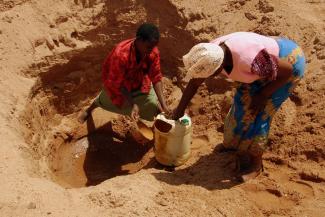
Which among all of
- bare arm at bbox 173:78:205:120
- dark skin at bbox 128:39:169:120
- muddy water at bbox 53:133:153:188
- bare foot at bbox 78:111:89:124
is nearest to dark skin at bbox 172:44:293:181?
bare arm at bbox 173:78:205:120

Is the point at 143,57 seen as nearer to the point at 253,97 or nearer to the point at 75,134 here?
the point at 253,97

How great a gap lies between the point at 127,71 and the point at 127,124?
2.69ft

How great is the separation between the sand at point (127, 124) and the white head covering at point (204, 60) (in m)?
0.76

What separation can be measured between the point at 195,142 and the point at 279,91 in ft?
3.29

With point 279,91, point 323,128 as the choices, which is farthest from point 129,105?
point 323,128

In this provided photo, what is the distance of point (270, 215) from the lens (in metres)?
2.63

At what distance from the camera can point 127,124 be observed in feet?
12.7

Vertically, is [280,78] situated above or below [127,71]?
above

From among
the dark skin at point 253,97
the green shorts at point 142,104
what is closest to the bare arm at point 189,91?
the dark skin at point 253,97

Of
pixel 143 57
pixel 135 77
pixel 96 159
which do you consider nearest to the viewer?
pixel 143 57

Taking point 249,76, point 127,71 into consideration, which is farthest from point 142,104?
point 249,76

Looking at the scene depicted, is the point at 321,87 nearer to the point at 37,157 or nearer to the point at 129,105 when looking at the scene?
the point at 129,105

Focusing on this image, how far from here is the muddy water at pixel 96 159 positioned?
343 cm

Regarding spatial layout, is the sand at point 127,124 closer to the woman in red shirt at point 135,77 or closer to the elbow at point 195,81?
the woman in red shirt at point 135,77
